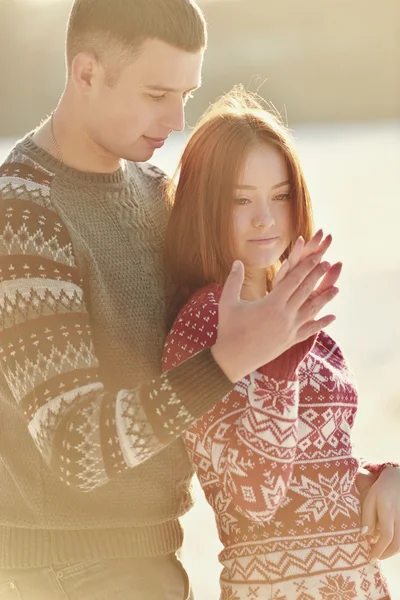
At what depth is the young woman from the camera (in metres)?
2.28

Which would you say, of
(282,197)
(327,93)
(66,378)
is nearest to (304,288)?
(66,378)

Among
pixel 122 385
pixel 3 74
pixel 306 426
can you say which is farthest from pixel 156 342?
pixel 3 74

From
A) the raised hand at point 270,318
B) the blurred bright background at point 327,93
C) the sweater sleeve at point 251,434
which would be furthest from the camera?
the blurred bright background at point 327,93

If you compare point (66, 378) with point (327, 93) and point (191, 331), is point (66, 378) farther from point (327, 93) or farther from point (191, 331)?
point (327, 93)

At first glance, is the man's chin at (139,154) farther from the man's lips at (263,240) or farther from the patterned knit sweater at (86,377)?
the man's lips at (263,240)

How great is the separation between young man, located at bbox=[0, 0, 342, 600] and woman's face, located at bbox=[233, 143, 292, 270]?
199 mm

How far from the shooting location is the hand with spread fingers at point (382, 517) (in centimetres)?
246

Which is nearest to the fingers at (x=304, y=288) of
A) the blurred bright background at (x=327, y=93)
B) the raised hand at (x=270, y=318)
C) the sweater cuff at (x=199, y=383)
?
the raised hand at (x=270, y=318)

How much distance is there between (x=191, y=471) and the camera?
256 cm

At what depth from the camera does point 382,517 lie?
2.47 meters

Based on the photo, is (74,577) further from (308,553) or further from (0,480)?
(308,553)

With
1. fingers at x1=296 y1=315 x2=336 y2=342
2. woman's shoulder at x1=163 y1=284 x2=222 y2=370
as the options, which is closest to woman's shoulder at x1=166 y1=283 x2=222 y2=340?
woman's shoulder at x1=163 y1=284 x2=222 y2=370

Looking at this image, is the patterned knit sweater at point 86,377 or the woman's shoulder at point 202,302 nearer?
the patterned knit sweater at point 86,377

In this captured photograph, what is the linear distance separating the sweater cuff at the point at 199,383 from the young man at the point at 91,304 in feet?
0.36
